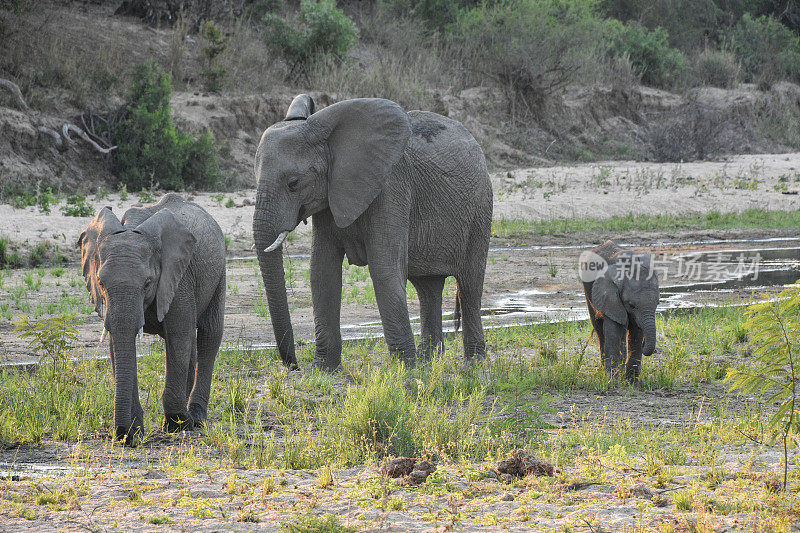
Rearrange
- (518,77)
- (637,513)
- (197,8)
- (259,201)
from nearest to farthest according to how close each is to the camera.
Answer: (637,513) < (259,201) < (197,8) < (518,77)

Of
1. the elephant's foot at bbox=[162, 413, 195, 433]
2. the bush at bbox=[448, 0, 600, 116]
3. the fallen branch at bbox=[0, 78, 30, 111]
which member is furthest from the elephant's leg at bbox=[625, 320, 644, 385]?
the bush at bbox=[448, 0, 600, 116]

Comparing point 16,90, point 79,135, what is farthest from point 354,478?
point 16,90

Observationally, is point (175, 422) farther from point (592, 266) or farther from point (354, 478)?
point (592, 266)

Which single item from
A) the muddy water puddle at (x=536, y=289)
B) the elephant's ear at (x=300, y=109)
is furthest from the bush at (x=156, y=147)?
the elephant's ear at (x=300, y=109)

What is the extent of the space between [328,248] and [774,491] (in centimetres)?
493

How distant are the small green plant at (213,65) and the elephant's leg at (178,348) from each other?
18304 mm

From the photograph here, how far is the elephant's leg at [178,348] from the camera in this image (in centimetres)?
660

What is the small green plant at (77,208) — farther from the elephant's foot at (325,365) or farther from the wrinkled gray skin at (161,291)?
the wrinkled gray skin at (161,291)

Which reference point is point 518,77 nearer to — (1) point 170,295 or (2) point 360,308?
(2) point 360,308

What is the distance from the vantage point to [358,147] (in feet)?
28.3

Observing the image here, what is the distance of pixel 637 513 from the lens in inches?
183

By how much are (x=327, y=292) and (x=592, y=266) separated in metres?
2.45

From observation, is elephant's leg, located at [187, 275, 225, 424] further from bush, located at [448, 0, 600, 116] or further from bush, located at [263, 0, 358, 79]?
bush, located at [448, 0, 600, 116]

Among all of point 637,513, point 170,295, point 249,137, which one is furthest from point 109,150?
point 637,513
